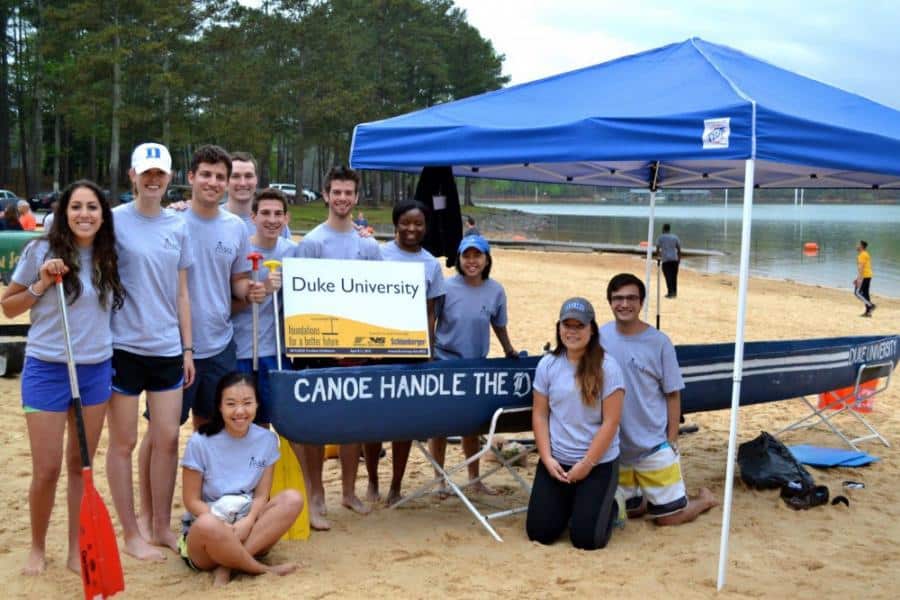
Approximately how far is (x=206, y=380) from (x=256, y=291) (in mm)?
476

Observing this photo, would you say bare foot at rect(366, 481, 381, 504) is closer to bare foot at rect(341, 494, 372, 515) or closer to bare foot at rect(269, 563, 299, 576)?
bare foot at rect(341, 494, 372, 515)

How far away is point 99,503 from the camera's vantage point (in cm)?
363

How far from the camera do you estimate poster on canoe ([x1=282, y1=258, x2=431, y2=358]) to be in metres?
4.59

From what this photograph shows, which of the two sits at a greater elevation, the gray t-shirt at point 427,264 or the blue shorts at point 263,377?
the gray t-shirt at point 427,264

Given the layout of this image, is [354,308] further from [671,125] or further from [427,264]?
[671,125]

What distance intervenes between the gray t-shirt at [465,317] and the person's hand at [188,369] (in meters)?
1.50

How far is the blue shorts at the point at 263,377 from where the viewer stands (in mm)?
4523

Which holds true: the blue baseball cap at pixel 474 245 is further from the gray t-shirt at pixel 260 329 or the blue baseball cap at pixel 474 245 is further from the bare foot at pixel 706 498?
the bare foot at pixel 706 498

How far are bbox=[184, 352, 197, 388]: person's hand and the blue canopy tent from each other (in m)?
1.59

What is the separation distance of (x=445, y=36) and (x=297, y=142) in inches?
443

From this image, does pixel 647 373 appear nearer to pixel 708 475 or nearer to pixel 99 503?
pixel 708 475

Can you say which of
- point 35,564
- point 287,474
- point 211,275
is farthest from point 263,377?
point 35,564

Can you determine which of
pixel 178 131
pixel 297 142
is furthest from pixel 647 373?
pixel 297 142

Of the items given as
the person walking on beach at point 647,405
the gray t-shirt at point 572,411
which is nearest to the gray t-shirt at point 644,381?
the person walking on beach at point 647,405
